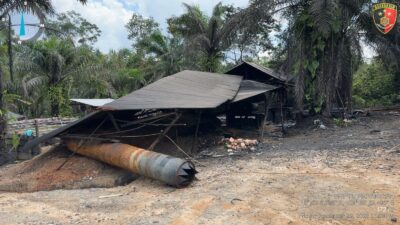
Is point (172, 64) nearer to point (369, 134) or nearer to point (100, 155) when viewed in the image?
point (369, 134)

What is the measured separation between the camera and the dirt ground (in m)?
5.70

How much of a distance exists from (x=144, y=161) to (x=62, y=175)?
2.30 meters

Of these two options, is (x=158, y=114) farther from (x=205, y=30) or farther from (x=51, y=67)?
(x=51, y=67)

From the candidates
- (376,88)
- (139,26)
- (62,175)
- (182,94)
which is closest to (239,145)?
(182,94)

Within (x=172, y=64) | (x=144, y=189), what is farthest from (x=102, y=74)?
(x=144, y=189)

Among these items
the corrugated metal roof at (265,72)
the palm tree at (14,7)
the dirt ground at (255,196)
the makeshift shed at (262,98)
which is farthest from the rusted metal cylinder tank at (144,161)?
the corrugated metal roof at (265,72)

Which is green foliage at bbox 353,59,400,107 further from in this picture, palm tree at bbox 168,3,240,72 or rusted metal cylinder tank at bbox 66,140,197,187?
rusted metal cylinder tank at bbox 66,140,197,187

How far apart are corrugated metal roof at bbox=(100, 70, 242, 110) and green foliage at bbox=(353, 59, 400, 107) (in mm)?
13475

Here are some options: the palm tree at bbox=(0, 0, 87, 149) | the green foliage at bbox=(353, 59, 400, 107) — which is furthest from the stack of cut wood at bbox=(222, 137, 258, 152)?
the green foliage at bbox=(353, 59, 400, 107)

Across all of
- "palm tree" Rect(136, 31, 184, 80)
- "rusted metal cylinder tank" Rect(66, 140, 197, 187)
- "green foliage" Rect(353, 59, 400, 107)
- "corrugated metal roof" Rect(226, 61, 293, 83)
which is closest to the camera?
"rusted metal cylinder tank" Rect(66, 140, 197, 187)

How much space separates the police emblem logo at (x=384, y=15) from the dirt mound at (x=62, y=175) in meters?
11.5

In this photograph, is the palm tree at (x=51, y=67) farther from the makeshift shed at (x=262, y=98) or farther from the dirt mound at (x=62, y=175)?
the dirt mound at (x=62, y=175)

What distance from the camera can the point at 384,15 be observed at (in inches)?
595

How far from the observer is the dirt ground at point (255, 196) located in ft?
18.7
